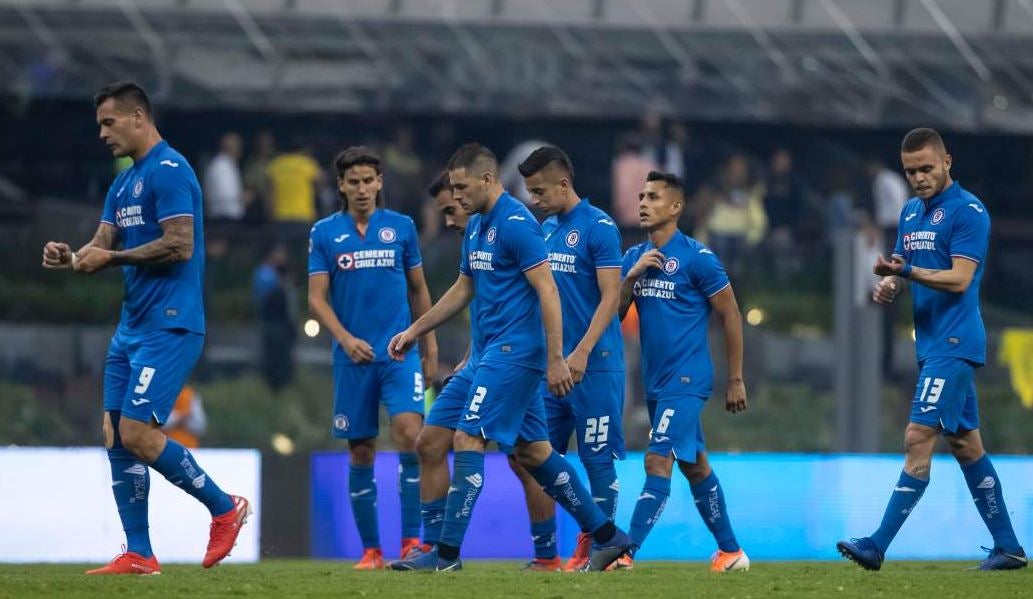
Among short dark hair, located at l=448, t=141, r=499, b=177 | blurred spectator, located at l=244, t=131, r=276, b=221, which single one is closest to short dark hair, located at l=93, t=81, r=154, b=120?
short dark hair, located at l=448, t=141, r=499, b=177

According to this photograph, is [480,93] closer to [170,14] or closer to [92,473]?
[170,14]

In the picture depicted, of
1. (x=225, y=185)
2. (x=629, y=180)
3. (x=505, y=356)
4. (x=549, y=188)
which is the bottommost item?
(x=505, y=356)

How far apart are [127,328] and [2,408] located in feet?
25.7

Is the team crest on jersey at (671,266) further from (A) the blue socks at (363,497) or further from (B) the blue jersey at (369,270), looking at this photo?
(A) the blue socks at (363,497)

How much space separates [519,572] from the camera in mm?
11531

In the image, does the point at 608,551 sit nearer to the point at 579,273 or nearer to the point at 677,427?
the point at 677,427

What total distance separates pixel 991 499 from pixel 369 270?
14.1 feet

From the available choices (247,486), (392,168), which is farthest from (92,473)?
(392,168)

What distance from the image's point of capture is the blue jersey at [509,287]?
10.9m

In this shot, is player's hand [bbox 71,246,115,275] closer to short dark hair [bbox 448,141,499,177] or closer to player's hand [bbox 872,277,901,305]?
short dark hair [bbox 448,141,499,177]

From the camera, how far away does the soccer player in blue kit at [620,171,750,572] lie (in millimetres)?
11891

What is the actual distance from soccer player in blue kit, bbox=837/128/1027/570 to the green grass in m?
0.39

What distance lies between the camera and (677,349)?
1202cm

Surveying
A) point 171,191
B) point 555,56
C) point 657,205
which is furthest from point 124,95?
point 555,56
